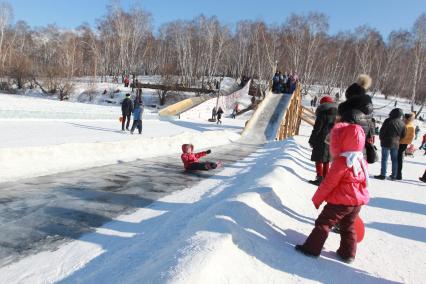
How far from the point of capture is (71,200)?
213 inches

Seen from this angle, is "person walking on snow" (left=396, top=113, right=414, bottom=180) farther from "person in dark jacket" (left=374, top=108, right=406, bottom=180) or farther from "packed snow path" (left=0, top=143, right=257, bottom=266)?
"packed snow path" (left=0, top=143, right=257, bottom=266)

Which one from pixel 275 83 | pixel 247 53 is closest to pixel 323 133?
pixel 275 83

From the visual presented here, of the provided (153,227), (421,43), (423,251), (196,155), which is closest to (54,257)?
(153,227)

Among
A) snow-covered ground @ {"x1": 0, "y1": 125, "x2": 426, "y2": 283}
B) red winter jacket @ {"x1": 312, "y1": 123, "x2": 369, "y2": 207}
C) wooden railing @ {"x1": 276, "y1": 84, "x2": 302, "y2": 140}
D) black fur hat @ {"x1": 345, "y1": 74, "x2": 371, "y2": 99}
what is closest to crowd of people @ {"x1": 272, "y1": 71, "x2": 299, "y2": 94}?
wooden railing @ {"x1": 276, "y1": 84, "x2": 302, "y2": 140}

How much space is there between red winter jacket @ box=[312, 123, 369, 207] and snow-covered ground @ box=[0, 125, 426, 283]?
550 mm

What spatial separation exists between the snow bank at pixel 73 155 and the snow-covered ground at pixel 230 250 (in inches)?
125

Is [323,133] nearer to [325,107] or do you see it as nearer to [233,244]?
[325,107]

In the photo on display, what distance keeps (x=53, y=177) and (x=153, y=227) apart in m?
3.31

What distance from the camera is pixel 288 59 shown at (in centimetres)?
5716

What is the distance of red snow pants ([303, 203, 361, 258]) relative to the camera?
3.48m

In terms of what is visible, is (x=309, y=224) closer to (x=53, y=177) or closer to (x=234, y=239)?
(x=234, y=239)

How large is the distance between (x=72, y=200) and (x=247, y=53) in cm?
5691

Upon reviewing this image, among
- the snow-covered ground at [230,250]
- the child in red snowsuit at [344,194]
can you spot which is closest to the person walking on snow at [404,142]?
the snow-covered ground at [230,250]

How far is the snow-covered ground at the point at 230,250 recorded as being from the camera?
2885mm
